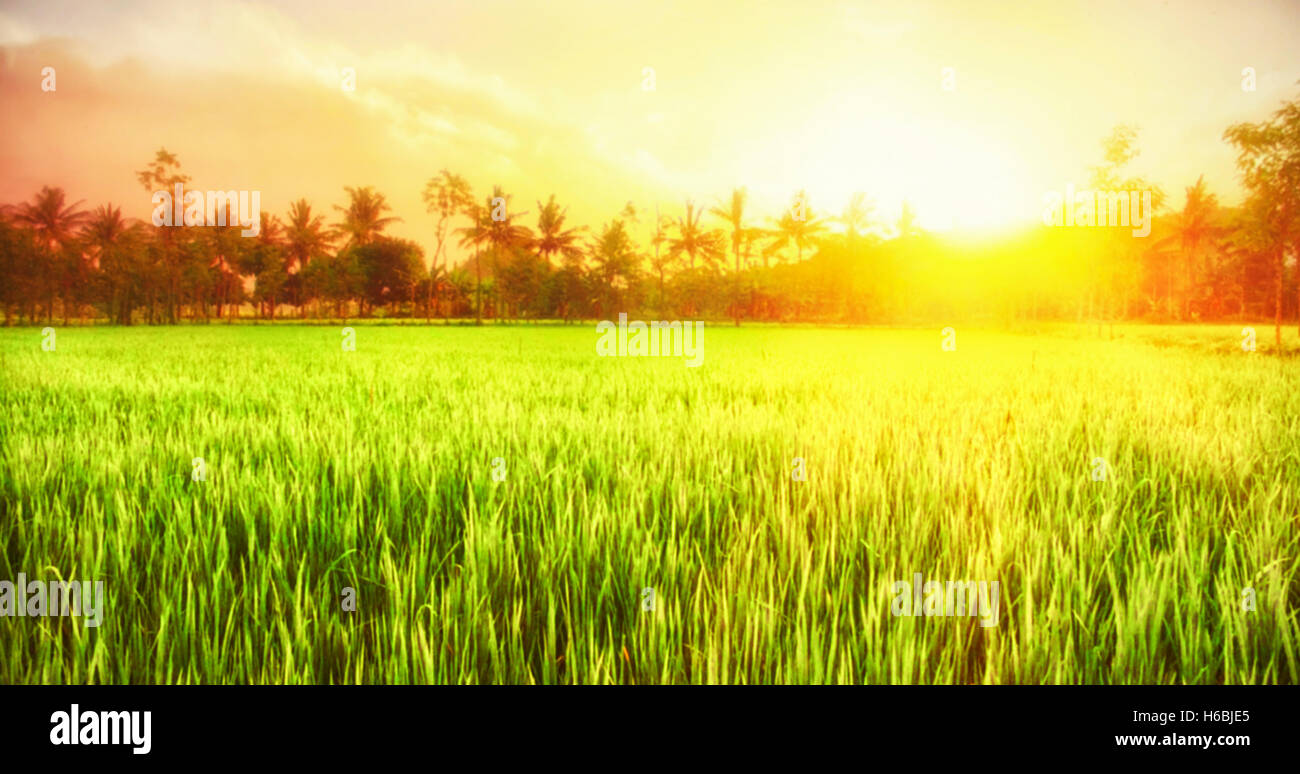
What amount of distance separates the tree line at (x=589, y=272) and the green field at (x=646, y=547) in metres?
29.4

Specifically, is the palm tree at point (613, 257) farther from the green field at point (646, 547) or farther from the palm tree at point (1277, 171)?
the green field at point (646, 547)

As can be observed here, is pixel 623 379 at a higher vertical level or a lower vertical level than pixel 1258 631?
higher

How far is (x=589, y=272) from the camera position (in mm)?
48594

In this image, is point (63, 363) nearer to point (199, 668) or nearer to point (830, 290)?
point (199, 668)

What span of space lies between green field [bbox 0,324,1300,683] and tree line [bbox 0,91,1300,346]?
96.6 feet

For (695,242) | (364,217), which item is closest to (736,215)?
(695,242)

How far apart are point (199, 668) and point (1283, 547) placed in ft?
9.83

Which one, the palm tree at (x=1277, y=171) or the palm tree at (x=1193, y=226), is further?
the palm tree at (x=1193, y=226)

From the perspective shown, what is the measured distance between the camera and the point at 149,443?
318 centimetres

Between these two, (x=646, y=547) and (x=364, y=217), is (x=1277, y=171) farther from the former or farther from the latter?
(x=364, y=217)

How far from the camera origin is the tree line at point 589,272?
1480 inches

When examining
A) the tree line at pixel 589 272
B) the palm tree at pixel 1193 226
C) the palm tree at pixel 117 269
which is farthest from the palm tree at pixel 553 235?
the palm tree at pixel 1193 226

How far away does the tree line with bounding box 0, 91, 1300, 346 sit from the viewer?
37.6 m
